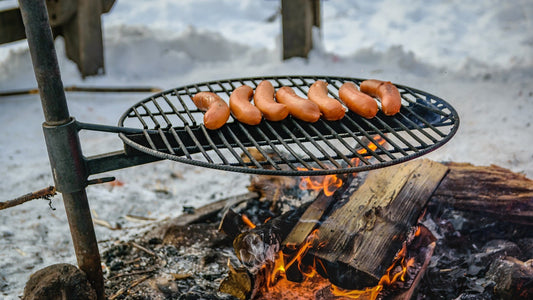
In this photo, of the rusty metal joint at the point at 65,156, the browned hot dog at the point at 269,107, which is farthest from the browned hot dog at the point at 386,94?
the rusty metal joint at the point at 65,156

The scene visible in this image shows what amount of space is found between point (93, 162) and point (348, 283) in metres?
1.39

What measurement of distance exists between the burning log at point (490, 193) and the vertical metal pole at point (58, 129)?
2301 millimetres

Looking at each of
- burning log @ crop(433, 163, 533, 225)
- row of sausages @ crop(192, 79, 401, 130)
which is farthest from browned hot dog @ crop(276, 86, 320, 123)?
burning log @ crop(433, 163, 533, 225)

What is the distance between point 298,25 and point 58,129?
4708 mm

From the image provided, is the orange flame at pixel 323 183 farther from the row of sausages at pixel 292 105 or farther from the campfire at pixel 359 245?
the row of sausages at pixel 292 105

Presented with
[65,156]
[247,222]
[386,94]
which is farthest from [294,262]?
[65,156]

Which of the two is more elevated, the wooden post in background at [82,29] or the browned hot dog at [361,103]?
the browned hot dog at [361,103]

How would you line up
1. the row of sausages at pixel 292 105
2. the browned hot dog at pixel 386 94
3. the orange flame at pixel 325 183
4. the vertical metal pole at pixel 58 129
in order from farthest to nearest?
the orange flame at pixel 325 183 < the browned hot dog at pixel 386 94 < the row of sausages at pixel 292 105 < the vertical metal pole at pixel 58 129

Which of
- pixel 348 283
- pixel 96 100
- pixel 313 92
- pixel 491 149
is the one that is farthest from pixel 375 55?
pixel 348 283

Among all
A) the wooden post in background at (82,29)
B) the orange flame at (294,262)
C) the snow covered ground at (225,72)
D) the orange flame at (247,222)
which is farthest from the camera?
the wooden post in background at (82,29)

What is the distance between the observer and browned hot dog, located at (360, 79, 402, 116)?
7.55ft

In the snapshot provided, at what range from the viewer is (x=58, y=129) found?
6.49 feet

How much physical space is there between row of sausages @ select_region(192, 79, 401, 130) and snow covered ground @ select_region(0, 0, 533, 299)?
158 centimetres

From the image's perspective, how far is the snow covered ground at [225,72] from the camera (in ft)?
12.0
